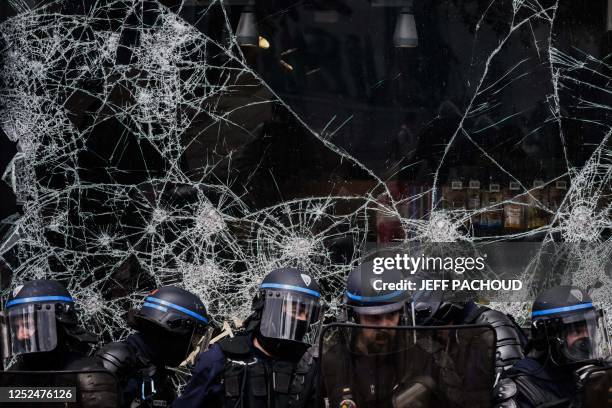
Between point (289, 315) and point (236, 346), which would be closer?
point (236, 346)

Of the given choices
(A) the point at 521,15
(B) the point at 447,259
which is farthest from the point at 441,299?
(A) the point at 521,15

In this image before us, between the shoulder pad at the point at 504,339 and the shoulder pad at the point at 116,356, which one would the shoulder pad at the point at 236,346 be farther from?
the shoulder pad at the point at 504,339

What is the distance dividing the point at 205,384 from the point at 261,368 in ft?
0.91

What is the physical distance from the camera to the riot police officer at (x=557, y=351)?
5.04 meters

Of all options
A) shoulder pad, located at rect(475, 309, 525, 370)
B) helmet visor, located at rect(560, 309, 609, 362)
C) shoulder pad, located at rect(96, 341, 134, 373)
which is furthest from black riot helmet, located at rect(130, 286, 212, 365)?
helmet visor, located at rect(560, 309, 609, 362)

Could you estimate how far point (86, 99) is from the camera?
7484 mm

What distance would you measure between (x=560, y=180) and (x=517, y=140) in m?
0.40

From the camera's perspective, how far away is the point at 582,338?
5.26m

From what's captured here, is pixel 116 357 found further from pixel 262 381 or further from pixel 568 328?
pixel 568 328

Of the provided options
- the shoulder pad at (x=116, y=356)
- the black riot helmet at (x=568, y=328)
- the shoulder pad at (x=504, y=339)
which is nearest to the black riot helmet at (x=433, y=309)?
the shoulder pad at (x=504, y=339)

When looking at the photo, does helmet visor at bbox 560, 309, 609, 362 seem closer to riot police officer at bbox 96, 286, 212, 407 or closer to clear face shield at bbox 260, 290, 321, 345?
clear face shield at bbox 260, 290, 321, 345

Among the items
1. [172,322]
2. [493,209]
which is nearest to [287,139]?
[493,209]

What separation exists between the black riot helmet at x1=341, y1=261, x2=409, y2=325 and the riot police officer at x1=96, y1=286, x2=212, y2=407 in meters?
0.87

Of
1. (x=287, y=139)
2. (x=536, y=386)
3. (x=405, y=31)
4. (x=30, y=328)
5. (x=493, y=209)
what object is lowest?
(x=536, y=386)
